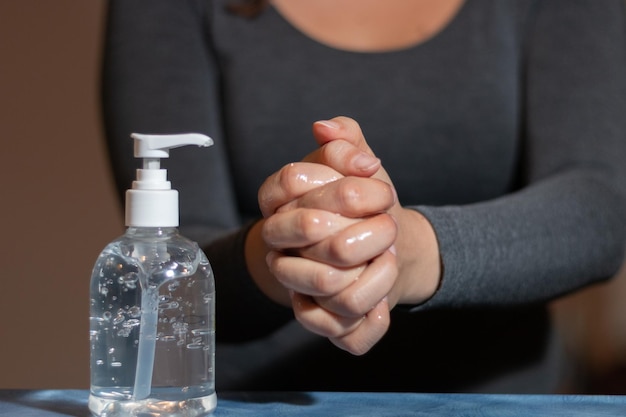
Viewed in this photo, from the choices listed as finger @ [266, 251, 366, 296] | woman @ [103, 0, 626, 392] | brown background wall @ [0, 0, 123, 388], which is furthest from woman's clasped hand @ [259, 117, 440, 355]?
brown background wall @ [0, 0, 123, 388]

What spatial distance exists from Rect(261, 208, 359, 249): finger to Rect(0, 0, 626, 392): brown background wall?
55.0 inches

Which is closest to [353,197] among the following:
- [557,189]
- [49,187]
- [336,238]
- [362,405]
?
[336,238]

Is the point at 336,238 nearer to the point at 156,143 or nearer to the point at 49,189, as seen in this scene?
the point at 156,143

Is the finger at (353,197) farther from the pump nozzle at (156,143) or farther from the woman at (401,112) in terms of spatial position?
the woman at (401,112)

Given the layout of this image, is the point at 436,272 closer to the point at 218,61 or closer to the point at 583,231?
the point at 583,231

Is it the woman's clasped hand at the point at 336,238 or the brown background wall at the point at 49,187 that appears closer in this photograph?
the woman's clasped hand at the point at 336,238

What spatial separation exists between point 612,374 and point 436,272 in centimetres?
140

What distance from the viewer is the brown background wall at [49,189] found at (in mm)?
1865

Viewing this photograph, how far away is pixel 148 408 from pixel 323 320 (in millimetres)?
121

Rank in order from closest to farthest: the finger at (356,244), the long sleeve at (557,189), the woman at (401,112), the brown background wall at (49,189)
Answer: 1. the finger at (356,244)
2. the long sleeve at (557,189)
3. the woman at (401,112)
4. the brown background wall at (49,189)

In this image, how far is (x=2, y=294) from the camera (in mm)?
1891

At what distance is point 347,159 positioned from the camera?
1.87 ft

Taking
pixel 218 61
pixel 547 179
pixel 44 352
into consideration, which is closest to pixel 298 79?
pixel 218 61

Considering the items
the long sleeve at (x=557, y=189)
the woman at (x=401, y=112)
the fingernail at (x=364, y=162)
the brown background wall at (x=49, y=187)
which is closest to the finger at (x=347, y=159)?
the fingernail at (x=364, y=162)
